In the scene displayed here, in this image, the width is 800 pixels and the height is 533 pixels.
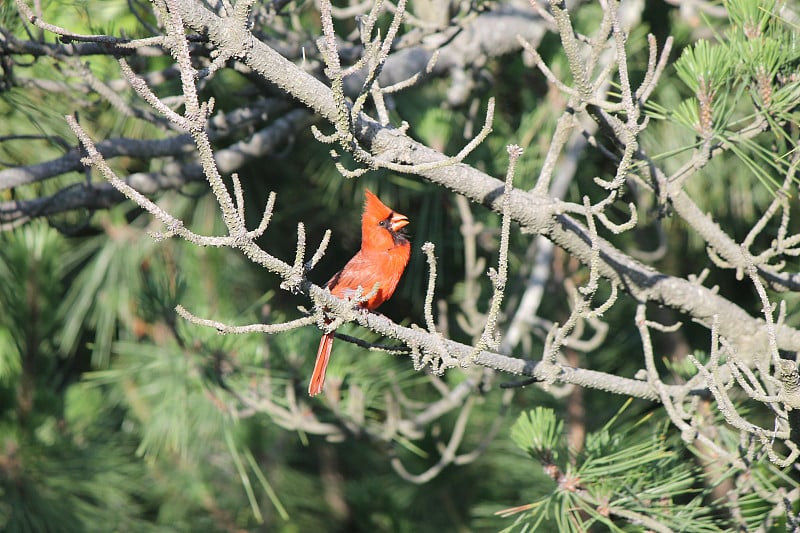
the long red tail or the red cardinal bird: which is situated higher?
the red cardinal bird

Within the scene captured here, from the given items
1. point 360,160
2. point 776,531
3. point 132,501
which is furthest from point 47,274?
point 776,531

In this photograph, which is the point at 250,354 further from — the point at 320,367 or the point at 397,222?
the point at 397,222

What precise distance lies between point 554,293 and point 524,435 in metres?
1.68

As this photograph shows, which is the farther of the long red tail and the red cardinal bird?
the red cardinal bird

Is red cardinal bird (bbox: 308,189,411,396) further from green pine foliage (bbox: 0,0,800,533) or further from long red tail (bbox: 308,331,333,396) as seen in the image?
green pine foliage (bbox: 0,0,800,533)

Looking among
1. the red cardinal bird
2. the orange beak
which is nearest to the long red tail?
the red cardinal bird

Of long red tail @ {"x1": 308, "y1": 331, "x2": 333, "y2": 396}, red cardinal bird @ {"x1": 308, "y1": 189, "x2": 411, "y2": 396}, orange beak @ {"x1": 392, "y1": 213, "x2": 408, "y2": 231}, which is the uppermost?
orange beak @ {"x1": 392, "y1": 213, "x2": 408, "y2": 231}

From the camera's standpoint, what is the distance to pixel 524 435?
7.47ft

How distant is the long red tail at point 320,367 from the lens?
2900mm

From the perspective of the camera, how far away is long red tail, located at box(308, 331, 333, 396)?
2900mm

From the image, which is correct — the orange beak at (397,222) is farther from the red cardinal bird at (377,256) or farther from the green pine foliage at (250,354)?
the green pine foliage at (250,354)

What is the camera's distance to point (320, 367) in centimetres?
296

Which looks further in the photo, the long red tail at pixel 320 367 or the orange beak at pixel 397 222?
the orange beak at pixel 397 222

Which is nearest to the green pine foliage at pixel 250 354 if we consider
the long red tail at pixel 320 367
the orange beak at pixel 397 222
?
the long red tail at pixel 320 367
